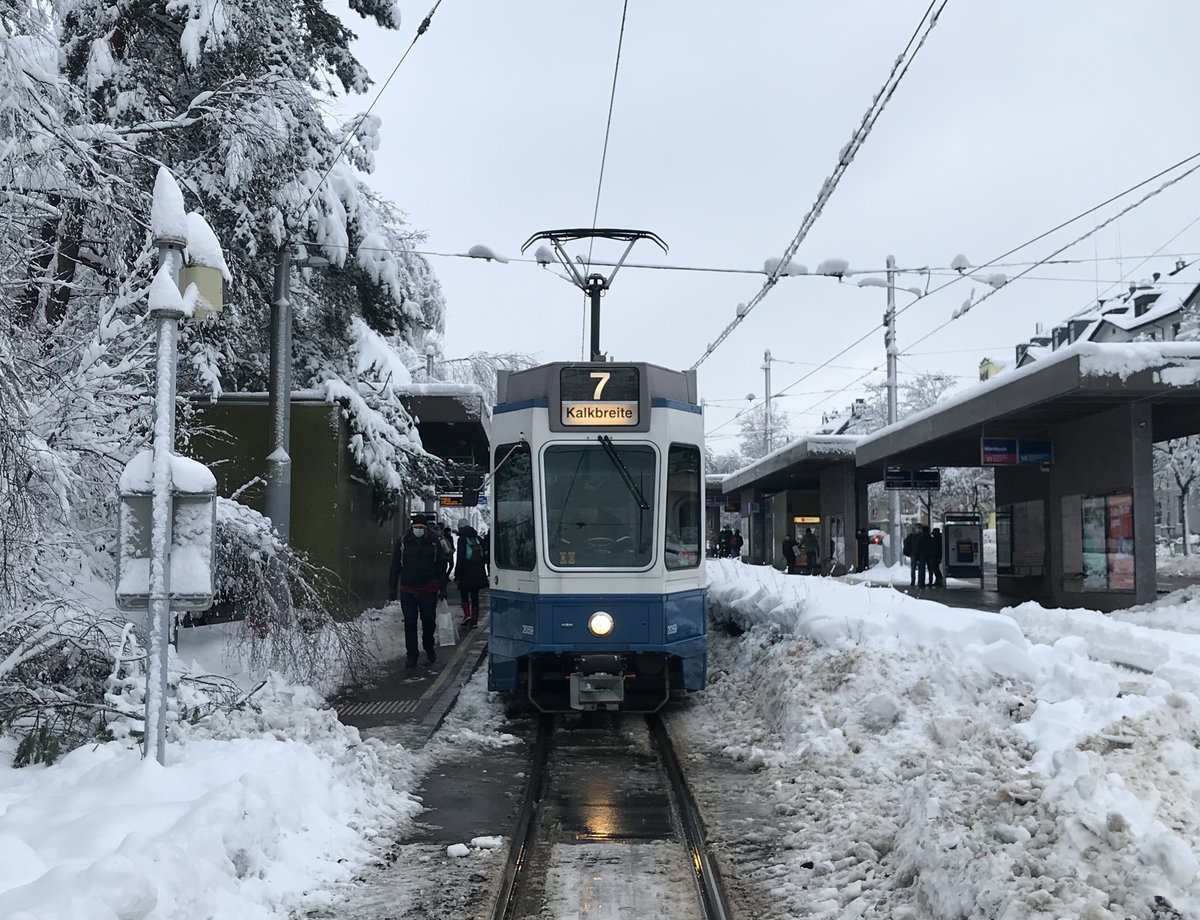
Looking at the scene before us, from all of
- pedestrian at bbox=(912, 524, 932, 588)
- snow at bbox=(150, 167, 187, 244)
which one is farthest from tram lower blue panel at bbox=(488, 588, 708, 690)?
pedestrian at bbox=(912, 524, 932, 588)

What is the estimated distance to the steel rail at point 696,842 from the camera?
565 cm

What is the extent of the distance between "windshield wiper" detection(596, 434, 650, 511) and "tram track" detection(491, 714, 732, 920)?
2.24 m

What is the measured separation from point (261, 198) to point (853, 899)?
377 inches

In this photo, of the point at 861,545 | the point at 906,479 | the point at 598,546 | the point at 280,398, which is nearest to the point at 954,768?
the point at 598,546

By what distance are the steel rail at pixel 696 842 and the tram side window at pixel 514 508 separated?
220 cm

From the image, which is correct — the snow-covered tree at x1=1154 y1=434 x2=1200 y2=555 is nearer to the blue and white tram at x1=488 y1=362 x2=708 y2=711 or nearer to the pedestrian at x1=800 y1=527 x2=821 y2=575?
the pedestrian at x1=800 y1=527 x2=821 y2=575

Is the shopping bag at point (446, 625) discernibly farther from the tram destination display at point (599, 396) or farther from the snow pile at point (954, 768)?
the tram destination display at point (599, 396)

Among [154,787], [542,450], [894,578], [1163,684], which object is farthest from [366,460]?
[894,578]

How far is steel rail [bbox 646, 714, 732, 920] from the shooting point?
5652 mm

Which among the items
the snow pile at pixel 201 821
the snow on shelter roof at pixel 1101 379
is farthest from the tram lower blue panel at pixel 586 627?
the snow on shelter roof at pixel 1101 379

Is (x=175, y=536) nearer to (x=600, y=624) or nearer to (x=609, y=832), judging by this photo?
(x=609, y=832)

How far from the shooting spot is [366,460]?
17.1 metres

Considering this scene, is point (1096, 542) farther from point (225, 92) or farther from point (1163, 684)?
point (225, 92)

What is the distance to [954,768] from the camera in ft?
21.5
